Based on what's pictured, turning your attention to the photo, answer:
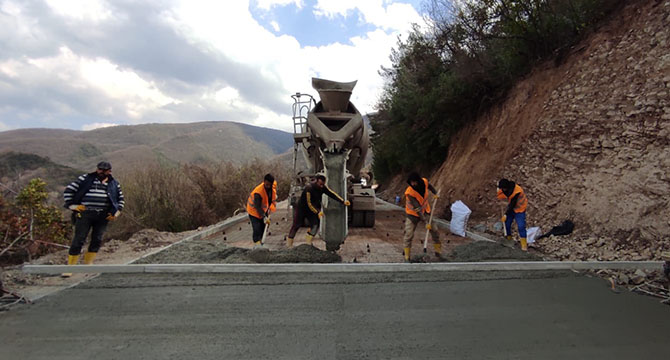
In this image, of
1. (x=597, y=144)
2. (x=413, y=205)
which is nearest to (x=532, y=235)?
(x=597, y=144)

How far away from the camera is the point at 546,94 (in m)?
10.1

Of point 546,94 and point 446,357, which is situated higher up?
point 546,94

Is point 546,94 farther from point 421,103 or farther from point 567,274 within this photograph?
point 567,274

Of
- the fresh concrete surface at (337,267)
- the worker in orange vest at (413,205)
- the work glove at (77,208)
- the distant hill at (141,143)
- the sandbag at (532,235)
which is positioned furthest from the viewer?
the distant hill at (141,143)

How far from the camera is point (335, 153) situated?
7.44 meters

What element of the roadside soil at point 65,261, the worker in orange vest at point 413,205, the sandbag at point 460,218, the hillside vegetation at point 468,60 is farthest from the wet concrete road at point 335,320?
the hillside vegetation at point 468,60

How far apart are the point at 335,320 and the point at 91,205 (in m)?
4.11

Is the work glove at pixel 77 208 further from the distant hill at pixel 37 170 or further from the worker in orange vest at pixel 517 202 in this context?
the distant hill at pixel 37 170

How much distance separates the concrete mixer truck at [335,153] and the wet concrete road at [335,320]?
1973mm

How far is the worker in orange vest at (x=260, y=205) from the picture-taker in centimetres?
640

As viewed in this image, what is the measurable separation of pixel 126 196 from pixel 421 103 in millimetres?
11630

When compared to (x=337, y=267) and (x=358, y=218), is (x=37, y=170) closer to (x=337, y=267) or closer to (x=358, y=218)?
A: (x=358, y=218)

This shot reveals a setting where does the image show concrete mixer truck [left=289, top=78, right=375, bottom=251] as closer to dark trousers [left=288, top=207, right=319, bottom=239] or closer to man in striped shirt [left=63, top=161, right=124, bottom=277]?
dark trousers [left=288, top=207, right=319, bottom=239]

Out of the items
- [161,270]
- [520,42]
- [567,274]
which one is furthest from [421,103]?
[161,270]
